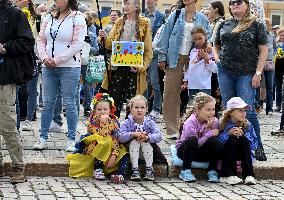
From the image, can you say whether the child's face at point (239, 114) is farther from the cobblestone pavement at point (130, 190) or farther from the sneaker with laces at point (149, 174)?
the sneaker with laces at point (149, 174)

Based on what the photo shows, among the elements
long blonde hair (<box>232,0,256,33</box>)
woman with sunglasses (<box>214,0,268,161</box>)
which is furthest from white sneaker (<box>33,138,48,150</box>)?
long blonde hair (<box>232,0,256,33</box>)

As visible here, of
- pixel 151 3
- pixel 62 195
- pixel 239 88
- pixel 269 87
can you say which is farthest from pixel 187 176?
pixel 269 87

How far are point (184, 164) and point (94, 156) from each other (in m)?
0.98

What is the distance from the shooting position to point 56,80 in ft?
29.7

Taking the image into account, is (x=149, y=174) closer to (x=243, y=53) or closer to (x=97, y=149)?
(x=97, y=149)

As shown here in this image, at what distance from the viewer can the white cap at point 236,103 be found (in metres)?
8.27

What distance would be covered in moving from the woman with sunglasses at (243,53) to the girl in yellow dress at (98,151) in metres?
1.61

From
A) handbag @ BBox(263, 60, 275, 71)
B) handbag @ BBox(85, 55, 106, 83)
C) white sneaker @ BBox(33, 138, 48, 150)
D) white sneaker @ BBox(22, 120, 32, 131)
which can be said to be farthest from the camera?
handbag @ BBox(263, 60, 275, 71)

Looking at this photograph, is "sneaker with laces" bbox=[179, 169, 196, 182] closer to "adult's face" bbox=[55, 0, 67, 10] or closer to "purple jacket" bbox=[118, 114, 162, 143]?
"purple jacket" bbox=[118, 114, 162, 143]

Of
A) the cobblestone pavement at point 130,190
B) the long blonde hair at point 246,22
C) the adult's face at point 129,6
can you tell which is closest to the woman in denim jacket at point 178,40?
the adult's face at point 129,6

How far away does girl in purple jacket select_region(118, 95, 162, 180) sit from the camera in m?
8.05

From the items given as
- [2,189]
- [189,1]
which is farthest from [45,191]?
[189,1]

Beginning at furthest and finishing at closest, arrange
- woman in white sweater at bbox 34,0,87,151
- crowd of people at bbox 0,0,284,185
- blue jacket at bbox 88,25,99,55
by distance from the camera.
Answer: blue jacket at bbox 88,25,99,55, woman in white sweater at bbox 34,0,87,151, crowd of people at bbox 0,0,284,185

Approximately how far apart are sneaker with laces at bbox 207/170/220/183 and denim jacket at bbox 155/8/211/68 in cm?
229
